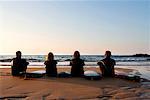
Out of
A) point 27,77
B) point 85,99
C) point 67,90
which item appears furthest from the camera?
point 27,77

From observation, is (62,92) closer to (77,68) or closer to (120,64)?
(77,68)

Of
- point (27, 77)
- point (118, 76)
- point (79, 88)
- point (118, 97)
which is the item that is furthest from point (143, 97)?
point (27, 77)

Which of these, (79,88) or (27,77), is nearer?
(79,88)

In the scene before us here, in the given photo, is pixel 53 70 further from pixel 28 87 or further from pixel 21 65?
pixel 28 87

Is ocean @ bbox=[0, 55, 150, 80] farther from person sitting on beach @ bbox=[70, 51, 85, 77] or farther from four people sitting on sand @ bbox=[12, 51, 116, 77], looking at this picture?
person sitting on beach @ bbox=[70, 51, 85, 77]

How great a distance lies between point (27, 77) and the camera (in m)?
12.9

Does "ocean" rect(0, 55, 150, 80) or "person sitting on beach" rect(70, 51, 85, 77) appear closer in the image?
"person sitting on beach" rect(70, 51, 85, 77)

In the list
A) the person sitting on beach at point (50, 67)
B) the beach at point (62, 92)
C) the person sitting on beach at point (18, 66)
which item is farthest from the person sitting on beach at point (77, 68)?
the beach at point (62, 92)

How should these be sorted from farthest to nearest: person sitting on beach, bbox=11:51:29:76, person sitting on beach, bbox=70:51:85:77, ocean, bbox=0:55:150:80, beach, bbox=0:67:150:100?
ocean, bbox=0:55:150:80, person sitting on beach, bbox=11:51:29:76, person sitting on beach, bbox=70:51:85:77, beach, bbox=0:67:150:100

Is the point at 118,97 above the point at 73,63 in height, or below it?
below

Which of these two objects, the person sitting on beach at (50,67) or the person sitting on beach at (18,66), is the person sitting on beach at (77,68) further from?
the person sitting on beach at (18,66)

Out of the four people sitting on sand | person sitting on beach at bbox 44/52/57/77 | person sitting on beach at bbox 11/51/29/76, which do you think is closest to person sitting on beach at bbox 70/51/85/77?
the four people sitting on sand

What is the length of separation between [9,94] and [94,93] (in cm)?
232

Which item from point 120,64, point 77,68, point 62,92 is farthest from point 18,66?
point 120,64
